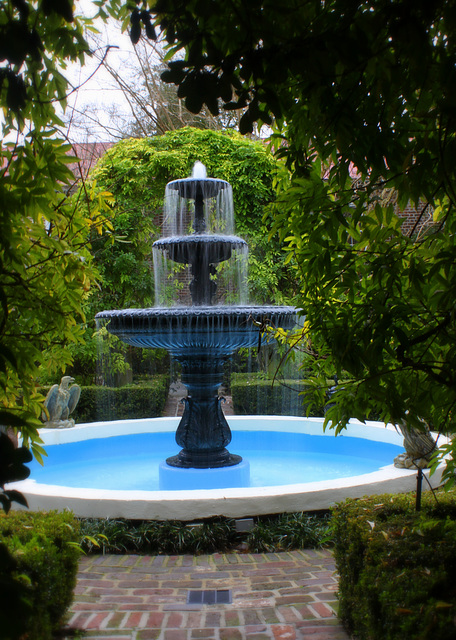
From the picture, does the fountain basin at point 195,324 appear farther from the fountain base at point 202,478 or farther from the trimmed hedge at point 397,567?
the trimmed hedge at point 397,567

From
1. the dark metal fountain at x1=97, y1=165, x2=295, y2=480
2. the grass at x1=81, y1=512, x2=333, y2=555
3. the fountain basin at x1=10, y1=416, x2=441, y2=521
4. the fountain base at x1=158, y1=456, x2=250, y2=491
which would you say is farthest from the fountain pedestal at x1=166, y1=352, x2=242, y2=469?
the grass at x1=81, y1=512, x2=333, y2=555

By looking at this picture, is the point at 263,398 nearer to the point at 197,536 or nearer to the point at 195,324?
the point at 195,324

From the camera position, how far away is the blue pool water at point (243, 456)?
647 centimetres

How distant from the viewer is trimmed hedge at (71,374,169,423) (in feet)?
37.6

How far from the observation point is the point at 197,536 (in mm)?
4344

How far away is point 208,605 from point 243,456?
446 cm

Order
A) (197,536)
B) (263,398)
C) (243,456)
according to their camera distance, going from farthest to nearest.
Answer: (263,398) → (243,456) → (197,536)

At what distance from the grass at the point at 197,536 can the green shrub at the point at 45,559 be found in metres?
1.34

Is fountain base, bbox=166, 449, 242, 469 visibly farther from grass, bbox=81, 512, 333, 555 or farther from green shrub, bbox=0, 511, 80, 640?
Answer: green shrub, bbox=0, 511, 80, 640

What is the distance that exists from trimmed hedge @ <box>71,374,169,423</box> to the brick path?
24.4 feet

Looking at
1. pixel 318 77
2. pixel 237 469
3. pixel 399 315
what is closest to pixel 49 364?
pixel 399 315

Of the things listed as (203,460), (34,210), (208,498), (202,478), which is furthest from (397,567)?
(203,460)

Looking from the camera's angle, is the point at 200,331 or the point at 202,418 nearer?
the point at 200,331

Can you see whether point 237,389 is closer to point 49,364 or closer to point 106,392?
point 106,392
